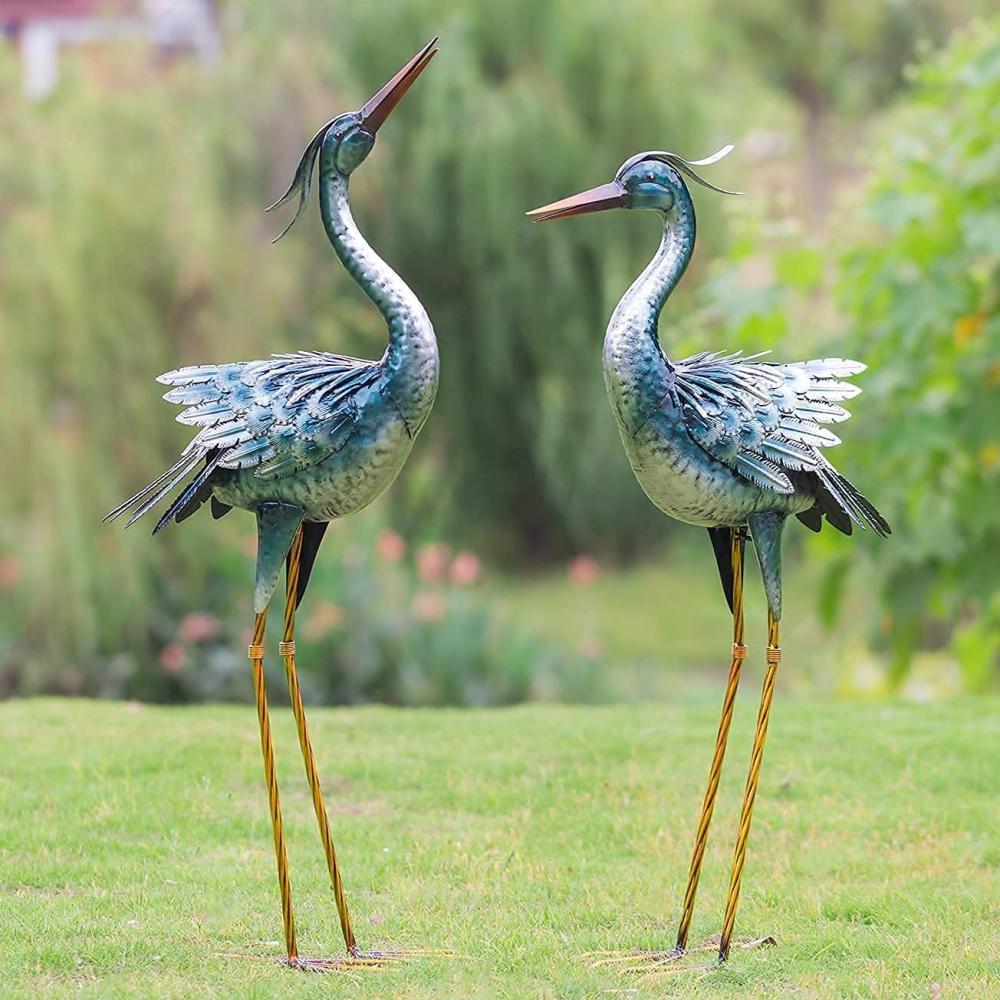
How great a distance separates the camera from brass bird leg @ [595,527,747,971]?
3338 millimetres

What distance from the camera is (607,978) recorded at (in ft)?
10.9

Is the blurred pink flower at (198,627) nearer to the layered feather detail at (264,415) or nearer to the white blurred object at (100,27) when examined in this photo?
the white blurred object at (100,27)

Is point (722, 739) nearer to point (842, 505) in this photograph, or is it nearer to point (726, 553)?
point (726, 553)

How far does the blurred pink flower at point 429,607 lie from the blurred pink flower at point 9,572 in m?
2.02

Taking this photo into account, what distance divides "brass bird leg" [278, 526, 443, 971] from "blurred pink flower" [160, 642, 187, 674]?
4.18 meters

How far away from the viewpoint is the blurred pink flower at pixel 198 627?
7.46 metres

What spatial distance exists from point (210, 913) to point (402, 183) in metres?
7.31

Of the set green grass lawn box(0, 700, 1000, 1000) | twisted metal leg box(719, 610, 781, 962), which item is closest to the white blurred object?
green grass lawn box(0, 700, 1000, 1000)

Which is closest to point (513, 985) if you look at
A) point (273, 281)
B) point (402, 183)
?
point (273, 281)

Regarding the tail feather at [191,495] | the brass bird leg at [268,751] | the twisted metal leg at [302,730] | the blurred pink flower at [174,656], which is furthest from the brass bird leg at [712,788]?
the blurred pink flower at [174,656]

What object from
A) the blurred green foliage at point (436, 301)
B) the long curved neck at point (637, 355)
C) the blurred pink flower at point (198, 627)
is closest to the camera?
the long curved neck at point (637, 355)

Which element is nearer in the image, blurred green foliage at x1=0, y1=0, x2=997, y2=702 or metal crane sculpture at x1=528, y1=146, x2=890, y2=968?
metal crane sculpture at x1=528, y1=146, x2=890, y2=968

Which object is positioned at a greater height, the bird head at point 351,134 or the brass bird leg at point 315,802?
the bird head at point 351,134

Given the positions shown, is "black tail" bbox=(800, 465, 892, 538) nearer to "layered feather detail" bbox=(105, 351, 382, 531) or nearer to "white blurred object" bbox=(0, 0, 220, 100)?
"layered feather detail" bbox=(105, 351, 382, 531)
